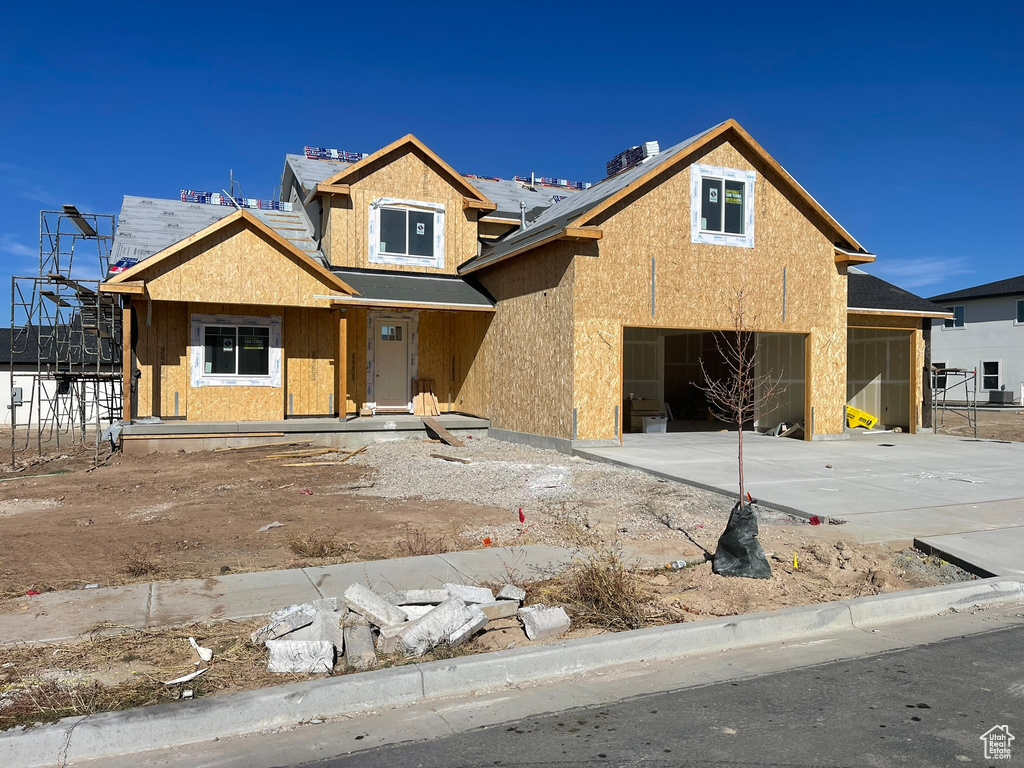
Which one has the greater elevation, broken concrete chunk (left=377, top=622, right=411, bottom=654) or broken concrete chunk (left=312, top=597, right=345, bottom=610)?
broken concrete chunk (left=312, top=597, right=345, bottom=610)

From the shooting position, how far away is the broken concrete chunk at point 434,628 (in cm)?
509

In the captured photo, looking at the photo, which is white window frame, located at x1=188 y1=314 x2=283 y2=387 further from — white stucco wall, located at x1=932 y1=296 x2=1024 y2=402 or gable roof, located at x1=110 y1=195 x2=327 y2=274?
white stucco wall, located at x1=932 y1=296 x2=1024 y2=402

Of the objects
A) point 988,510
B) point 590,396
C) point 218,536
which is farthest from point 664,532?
point 590,396

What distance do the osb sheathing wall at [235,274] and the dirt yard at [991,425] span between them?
17525mm

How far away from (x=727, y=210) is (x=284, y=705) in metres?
15.3

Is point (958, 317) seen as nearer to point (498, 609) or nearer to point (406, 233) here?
point (406, 233)

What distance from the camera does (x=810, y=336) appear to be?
18078mm

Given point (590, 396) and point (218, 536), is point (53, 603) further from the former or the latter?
point (590, 396)

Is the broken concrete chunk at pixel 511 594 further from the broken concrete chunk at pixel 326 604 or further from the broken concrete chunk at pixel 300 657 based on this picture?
the broken concrete chunk at pixel 300 657

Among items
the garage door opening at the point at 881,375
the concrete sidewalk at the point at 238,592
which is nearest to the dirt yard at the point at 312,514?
the concrete sidewalk at the point at 238,592

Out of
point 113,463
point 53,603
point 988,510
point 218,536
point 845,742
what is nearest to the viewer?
point 845,742

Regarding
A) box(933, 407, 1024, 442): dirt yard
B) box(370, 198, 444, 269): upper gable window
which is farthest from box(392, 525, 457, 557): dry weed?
box(933, 407, 1024, 442): dirt yard

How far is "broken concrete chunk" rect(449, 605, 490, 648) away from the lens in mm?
5188
